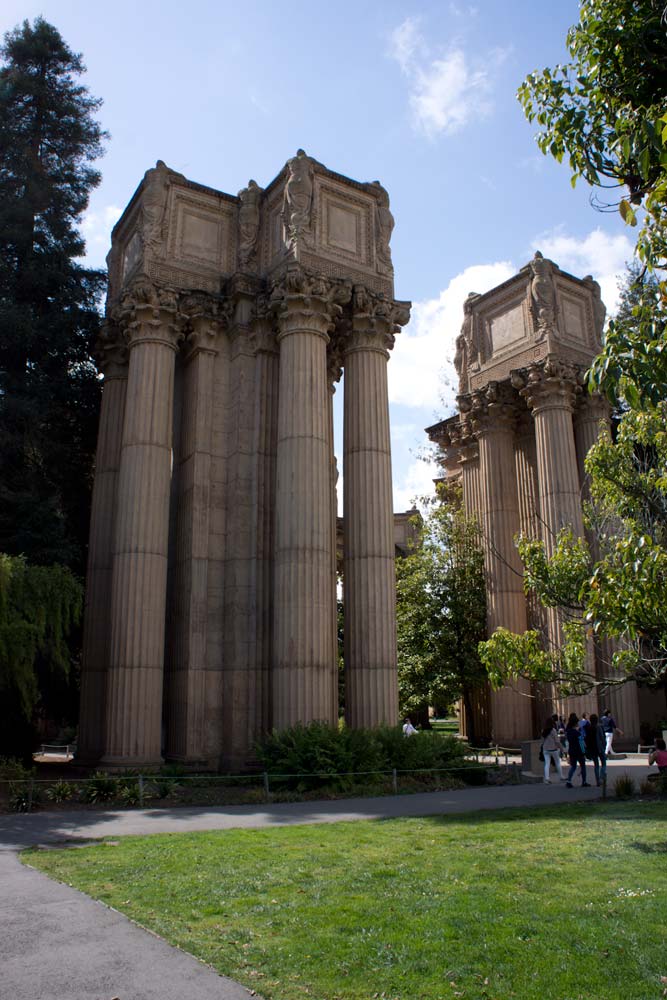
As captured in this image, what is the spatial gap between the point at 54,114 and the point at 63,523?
17.0 m

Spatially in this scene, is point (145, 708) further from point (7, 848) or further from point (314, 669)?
point (7, 848)

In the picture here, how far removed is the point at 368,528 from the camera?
23234mm

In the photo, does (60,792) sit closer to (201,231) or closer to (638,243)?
(638,243)

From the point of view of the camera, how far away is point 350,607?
22812 mm

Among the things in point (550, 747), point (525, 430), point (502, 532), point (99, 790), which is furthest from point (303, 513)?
point (525, 430)

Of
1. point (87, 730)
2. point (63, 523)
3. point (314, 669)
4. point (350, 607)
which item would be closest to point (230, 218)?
point (63, 523)

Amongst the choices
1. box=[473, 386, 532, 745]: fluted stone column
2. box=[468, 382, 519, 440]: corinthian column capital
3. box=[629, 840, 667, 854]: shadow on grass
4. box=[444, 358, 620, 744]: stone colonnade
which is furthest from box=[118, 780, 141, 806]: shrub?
box=[468, 382, 519, 440]: corinthian column capital

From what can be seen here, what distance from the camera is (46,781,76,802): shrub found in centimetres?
1667

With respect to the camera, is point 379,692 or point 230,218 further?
point 230,218

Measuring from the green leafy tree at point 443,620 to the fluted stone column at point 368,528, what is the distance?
9.76 metres

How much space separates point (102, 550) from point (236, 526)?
4.69 meters

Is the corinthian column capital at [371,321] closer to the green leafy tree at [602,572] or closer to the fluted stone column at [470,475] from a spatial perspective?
the fluted stone column at [470,475]

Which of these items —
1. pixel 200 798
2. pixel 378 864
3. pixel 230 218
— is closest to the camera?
pixel 378 864

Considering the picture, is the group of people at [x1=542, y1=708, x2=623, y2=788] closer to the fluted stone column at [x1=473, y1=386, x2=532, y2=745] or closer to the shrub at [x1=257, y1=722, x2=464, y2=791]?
the shrub at [x1=257, y1=722, x2=464, y2=791]
